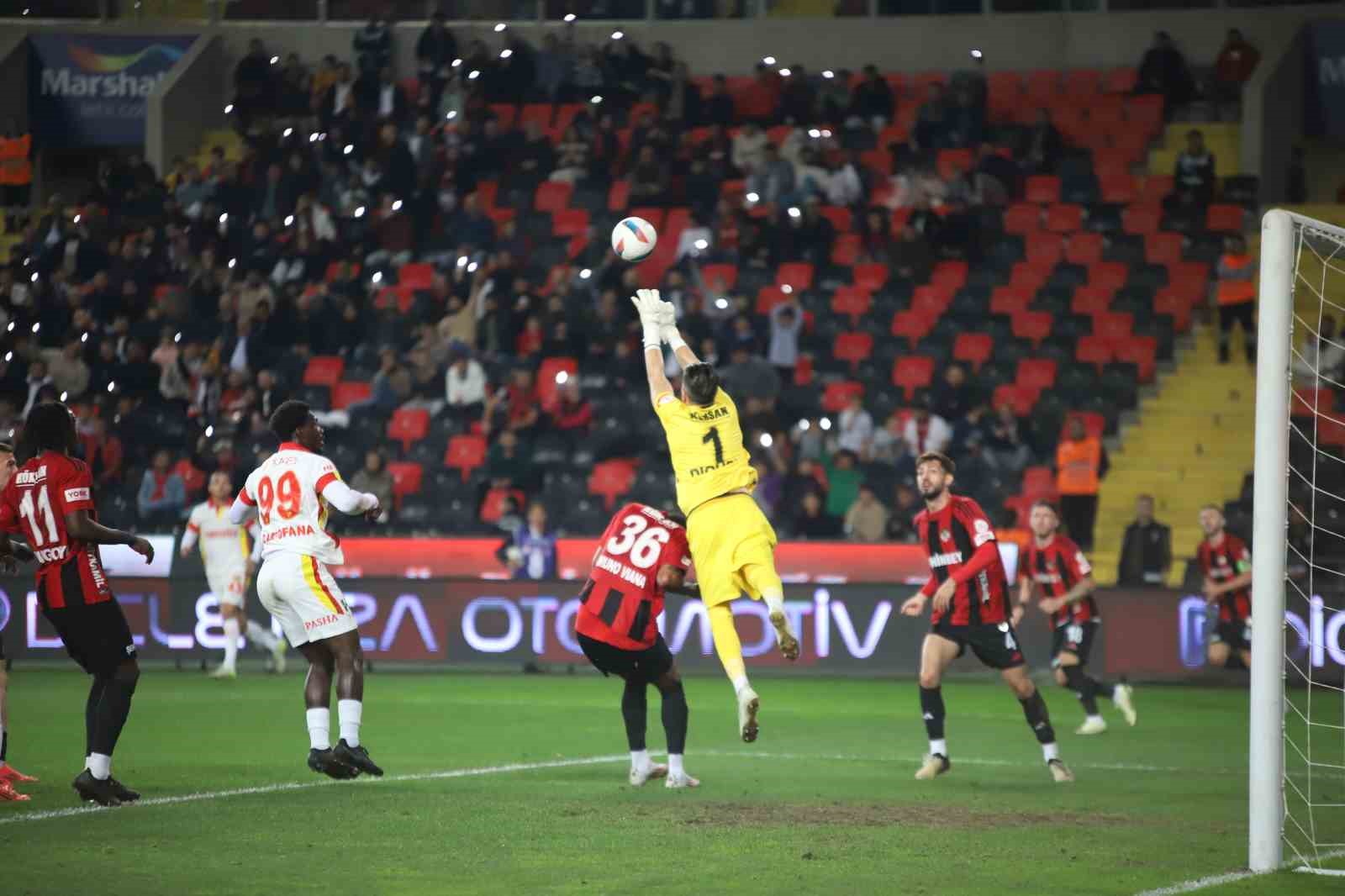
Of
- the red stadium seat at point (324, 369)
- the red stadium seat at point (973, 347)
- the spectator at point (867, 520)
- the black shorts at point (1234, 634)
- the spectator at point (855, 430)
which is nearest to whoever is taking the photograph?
the black shorts at point (1234, 634)

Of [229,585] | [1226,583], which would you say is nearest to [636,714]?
[1226,583]

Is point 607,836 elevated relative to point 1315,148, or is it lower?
lower

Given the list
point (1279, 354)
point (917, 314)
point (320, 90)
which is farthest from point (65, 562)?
point (320, 90)

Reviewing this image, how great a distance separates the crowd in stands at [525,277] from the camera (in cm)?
2441

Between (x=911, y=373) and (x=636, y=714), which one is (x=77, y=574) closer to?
(x=636, y=714)

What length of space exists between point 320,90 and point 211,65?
8.69ft

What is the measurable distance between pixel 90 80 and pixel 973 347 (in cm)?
1601

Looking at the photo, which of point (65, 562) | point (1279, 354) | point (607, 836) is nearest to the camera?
point (1279, 354)

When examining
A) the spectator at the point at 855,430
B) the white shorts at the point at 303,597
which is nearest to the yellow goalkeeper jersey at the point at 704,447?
the white shorts at the point at 303,597

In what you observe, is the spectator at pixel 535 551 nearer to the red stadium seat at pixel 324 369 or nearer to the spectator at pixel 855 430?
the spectator at pixel 855 430

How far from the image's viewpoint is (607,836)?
990 cm

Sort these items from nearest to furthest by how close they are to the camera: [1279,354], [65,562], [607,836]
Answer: [1279,354], [607,836], [65,562]

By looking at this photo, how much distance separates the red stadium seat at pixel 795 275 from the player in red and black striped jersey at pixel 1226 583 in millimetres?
9040

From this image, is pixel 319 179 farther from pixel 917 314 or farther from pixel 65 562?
pixel 65 562
